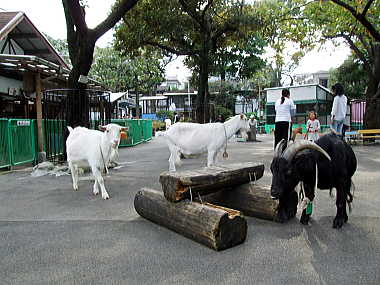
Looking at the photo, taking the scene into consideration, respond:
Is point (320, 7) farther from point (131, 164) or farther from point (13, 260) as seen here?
point (13, 260)

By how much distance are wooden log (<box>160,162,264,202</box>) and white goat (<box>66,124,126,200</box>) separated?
2.04m

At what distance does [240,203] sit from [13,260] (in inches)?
101

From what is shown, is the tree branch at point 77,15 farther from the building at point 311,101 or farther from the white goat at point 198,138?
the building at point 311,101

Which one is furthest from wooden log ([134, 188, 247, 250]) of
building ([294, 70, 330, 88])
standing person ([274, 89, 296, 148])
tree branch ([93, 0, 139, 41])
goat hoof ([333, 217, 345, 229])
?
building ([294, 70, 330, 88])

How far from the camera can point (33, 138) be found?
8820 millimetres

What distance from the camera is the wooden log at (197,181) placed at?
3.30 m

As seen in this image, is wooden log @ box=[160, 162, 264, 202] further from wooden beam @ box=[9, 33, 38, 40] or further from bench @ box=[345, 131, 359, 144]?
wooden beam @ box=[9, 33, 38, 40]

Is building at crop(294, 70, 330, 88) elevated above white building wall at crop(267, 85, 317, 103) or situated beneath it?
elevated above

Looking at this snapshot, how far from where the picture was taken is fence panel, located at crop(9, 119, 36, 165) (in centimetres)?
820

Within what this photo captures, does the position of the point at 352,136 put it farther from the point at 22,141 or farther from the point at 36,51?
the point at 36,51

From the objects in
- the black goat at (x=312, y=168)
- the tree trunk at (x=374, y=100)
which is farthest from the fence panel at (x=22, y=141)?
the tree trunk at (x=374, y=100)

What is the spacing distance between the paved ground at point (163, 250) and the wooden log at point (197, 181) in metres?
0.49

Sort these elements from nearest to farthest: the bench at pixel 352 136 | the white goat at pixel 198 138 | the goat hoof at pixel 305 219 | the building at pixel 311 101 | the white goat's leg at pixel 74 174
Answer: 1. the goat hoof at pixel 305 219
2. the white goat's leg at pixel 74 174
3. the white goat at pixel 198 138
4. the bench at pixel 352 136
5. the building at pixel 311 101

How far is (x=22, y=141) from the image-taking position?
849cm
